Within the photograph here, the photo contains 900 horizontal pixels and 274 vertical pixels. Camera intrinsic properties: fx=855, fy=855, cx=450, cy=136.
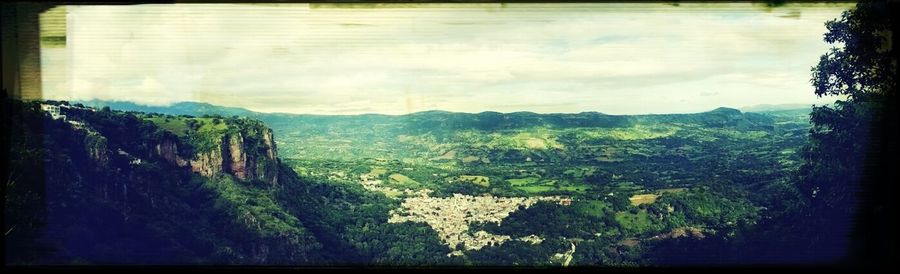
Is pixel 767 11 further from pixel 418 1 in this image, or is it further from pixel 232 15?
pixel 232 15

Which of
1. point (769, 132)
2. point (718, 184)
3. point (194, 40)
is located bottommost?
point (718, 184)

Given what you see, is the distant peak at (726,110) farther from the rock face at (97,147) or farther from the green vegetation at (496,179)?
the rock face at (97,147)

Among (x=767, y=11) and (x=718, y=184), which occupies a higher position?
(x=767, y=11)

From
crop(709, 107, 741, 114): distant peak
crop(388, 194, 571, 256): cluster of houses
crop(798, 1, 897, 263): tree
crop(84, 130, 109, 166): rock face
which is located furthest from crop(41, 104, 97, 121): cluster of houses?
crop(798, 1, 897, 263): tree

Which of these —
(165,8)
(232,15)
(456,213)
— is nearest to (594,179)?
(456,213)

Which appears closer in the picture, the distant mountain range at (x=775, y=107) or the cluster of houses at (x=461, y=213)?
the distant mountain range at (x=775, y=107)

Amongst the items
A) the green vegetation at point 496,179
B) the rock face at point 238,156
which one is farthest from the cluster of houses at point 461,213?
the rock face at point 238,156

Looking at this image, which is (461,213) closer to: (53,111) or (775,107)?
(775,107)
